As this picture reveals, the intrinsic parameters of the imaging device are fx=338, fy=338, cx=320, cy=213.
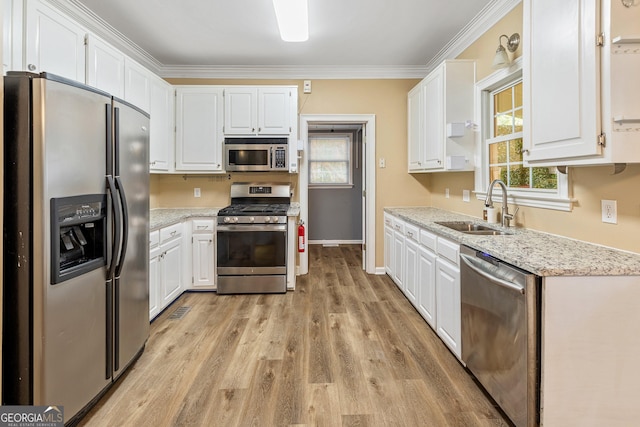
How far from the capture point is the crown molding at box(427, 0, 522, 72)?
2.73 m

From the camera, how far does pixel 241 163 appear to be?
4.03 meters

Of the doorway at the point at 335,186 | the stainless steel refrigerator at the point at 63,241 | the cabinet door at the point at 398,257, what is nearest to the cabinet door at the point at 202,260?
the stainless steel refrigerator at the point at 63,241

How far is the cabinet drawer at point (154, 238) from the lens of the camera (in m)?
2.88

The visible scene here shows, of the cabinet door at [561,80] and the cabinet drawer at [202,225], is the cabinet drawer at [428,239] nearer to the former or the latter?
the cabinet door at [561,80]

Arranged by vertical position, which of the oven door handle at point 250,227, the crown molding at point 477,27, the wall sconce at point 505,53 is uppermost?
the crown molding at point 477,27

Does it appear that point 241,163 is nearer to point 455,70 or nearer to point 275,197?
point 275,197

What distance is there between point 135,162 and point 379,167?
3.08 meters

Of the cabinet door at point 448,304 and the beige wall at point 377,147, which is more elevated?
the beige wall at point 377,147

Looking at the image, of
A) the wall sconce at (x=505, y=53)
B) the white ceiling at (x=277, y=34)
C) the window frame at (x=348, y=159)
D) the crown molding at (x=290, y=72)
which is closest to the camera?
the wall sconce at (x=505, y=53)

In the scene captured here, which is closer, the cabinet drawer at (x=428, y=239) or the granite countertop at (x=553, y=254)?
the granite countertop at (x=553, y=254)

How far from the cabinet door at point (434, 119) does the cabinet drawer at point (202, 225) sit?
2.51 metres

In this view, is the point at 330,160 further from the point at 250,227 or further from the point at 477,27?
the point at 477,27

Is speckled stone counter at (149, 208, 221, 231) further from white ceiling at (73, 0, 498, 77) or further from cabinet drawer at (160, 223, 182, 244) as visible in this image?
white ceiling at (73, 0, 498, 77)

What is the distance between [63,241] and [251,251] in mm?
2186
